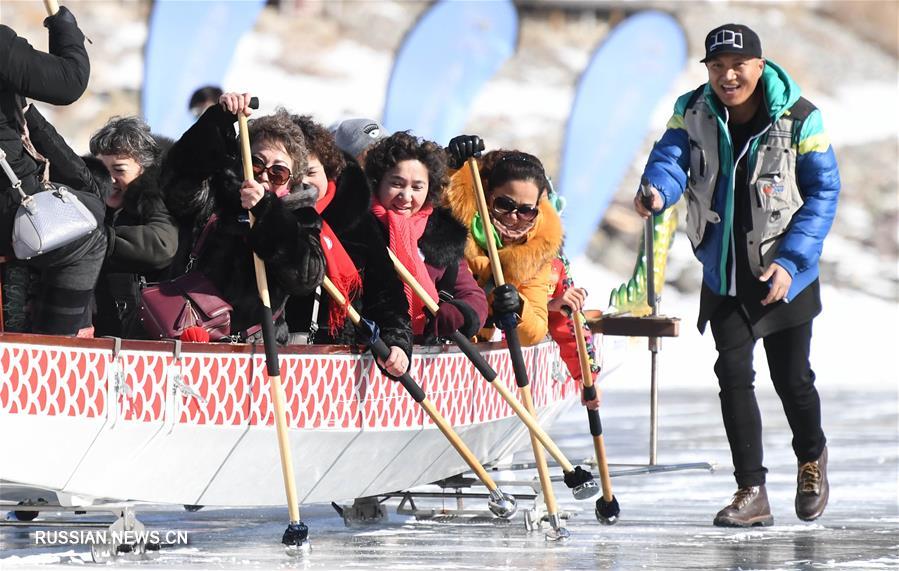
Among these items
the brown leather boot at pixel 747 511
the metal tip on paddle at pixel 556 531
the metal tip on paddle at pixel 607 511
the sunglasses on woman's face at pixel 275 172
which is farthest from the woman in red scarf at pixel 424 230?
the brown leather boot at pixel 747 511

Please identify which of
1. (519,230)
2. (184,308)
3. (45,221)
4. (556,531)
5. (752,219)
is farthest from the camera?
(519,230)

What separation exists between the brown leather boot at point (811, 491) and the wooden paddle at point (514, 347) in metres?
0.88

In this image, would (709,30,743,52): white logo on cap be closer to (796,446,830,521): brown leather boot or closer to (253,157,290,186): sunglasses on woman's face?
(796,446,830,521): brown leather boot

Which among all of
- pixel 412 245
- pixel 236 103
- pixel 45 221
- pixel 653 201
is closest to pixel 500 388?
pixel 412 245

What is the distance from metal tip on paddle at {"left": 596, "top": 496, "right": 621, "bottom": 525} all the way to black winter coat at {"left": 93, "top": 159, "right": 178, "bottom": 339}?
186 cm

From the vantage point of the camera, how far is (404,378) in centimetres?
610

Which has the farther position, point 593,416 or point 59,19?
point 593,416

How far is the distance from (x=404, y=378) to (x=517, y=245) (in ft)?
3.53

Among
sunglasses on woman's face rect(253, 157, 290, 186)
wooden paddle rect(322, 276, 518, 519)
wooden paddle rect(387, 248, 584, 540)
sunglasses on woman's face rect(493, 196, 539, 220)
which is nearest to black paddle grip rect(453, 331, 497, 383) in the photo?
wooden paddle rect(387, 248, 584, 540)

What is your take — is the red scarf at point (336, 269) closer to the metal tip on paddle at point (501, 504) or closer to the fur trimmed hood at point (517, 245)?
the fur trimmed hood at point (517, 245)

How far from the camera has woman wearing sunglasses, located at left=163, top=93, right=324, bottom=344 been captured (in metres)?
5.77

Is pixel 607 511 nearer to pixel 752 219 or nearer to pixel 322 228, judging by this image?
pixel 752 219

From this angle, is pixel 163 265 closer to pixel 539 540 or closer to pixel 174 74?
pixel 539 540

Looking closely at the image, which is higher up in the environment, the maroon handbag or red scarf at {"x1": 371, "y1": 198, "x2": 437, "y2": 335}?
red scarf at {"x1": 371, "y1": 198, "x2": 437, "y2": 335}
